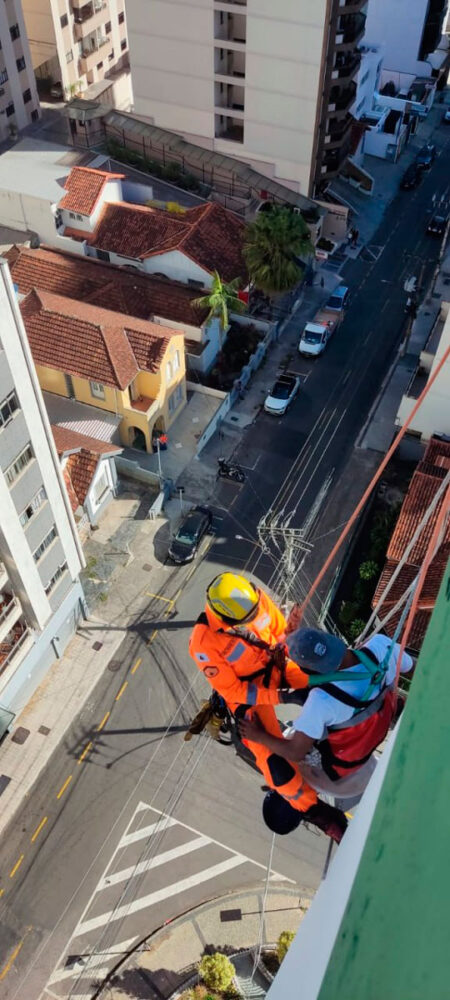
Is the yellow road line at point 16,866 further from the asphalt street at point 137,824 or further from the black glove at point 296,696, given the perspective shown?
the black glove at point 296,696

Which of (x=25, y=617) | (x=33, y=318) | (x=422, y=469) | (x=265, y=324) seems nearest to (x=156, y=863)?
(x=25, y=617)

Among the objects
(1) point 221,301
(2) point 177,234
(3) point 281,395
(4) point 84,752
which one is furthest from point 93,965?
(2) point 177,234

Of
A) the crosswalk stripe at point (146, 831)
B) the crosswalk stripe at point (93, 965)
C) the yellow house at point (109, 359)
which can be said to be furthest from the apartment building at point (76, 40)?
the crosswalk stripe at point (93, 965)

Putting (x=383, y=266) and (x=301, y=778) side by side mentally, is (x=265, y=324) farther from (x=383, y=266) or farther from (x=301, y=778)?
(x=301, y=778)

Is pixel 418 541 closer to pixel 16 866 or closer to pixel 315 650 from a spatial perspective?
pixel 16 866

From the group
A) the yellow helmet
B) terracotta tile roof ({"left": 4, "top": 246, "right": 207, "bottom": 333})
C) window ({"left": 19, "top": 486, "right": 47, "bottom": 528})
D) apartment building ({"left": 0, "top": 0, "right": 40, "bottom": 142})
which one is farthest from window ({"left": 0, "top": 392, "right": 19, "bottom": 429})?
apartment building ({"left": 0, "top": 0, "right": 40, "bottom": 142})

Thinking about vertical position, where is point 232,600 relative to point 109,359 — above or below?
above
